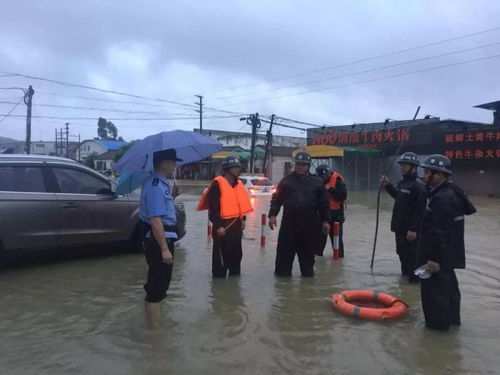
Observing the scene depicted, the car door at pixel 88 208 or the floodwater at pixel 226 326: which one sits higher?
the car door at pixel 88 208

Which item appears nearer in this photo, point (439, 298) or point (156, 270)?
point (156, 270)

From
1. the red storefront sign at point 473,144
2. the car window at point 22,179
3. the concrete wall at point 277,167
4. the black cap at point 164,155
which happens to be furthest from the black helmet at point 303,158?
the concrete wall at point 277,167

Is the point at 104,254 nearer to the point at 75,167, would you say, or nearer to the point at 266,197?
the point at 75,167

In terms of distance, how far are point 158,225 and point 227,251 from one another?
103 inches

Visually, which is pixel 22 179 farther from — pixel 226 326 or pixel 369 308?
pixel 369 308

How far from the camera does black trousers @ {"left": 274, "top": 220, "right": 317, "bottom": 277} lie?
6.71 metres

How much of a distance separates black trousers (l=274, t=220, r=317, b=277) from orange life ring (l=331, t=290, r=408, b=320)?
47.8 inches

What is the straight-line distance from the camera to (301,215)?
21.6 ft

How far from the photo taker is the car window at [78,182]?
715cm

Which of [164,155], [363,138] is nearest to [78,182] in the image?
[164,155]

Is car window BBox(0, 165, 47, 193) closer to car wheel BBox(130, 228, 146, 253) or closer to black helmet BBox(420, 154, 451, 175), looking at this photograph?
car wheel BBox(130, 228, 146, 253)

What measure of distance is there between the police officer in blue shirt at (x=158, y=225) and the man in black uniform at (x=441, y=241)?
2409 mm

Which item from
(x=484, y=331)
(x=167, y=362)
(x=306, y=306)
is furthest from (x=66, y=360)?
(x=484, y=331)

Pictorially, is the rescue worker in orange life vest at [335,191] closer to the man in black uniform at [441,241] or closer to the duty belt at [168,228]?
the man in black uniform at [441,241]
